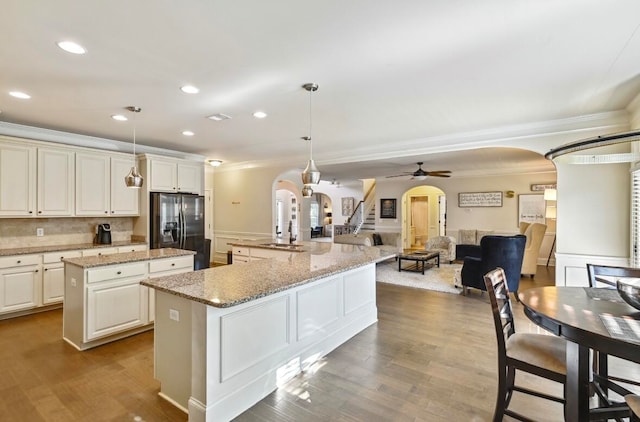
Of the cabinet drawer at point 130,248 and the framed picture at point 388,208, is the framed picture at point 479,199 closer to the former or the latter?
the framed picture at point 388,208

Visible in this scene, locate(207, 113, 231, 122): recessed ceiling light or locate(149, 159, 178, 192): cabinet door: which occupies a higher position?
locate(207, 113, 231, 122): recessed ceiling light

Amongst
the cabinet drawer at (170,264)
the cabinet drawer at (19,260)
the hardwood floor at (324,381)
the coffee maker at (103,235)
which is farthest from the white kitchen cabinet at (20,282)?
the cabinet drawer at (170,264)

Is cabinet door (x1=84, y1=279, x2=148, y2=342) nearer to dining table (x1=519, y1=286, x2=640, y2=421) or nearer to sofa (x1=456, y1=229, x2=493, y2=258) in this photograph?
dining table (x1=519, y1=286, x2=640, y2=421)

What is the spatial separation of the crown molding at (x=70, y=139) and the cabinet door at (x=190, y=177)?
0.55 metres

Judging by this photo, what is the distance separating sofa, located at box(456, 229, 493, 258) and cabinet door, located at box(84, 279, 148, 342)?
728 centimetres

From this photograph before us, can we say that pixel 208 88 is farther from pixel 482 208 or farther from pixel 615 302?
pixel 482 208

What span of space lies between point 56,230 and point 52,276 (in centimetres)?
87

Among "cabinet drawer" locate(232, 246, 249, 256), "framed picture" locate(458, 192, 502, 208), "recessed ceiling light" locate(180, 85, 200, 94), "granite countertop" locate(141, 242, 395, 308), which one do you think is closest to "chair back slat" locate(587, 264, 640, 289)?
"granite countertop" locate(141, 242, 395, 308)

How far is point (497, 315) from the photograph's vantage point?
2016 millimetres

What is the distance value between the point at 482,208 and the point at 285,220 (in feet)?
30.0

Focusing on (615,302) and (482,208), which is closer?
(615,302)

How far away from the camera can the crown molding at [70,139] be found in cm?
431

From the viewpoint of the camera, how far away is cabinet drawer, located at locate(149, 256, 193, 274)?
3555 millimetres

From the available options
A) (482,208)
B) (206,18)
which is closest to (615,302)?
(206,18)
